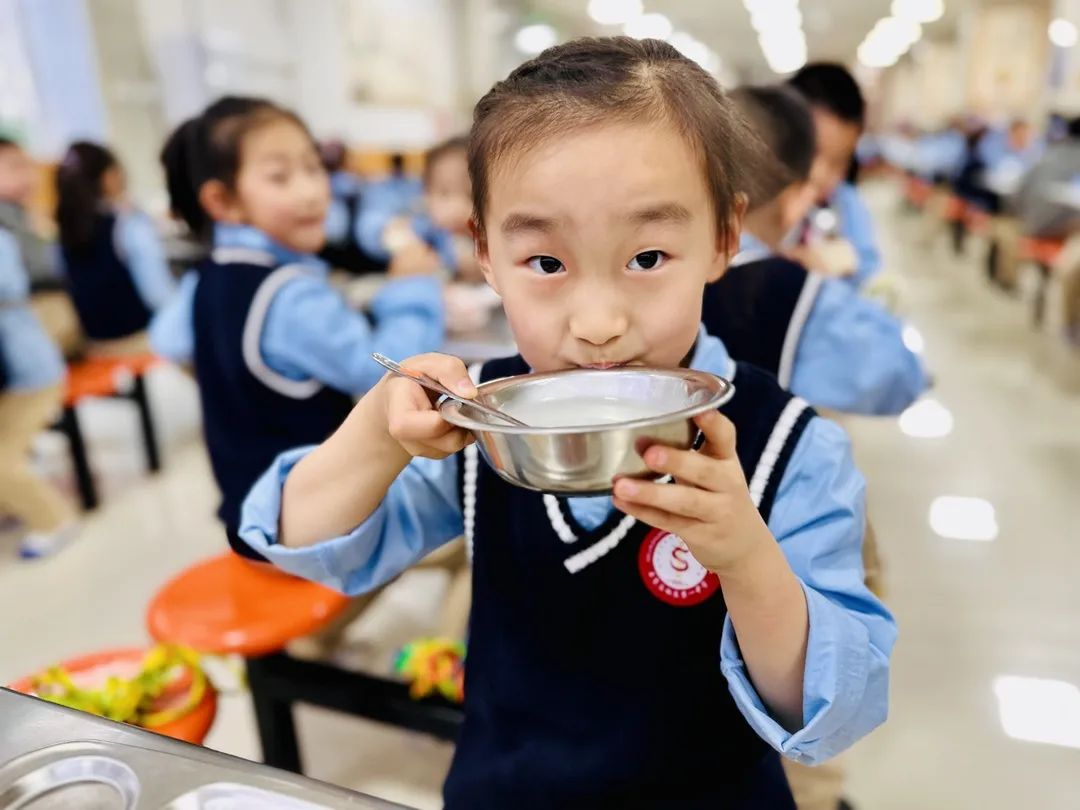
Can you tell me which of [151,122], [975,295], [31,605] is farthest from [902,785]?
[151,122]

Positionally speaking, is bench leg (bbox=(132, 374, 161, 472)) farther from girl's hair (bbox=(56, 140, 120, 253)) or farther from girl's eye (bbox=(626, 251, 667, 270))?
girl's eye (bbox=(626, 251, 667, 270))

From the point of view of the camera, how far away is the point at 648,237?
60cm

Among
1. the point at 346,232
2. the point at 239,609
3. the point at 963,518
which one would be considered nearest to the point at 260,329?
the point at 239,609

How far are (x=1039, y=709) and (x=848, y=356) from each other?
1072mm

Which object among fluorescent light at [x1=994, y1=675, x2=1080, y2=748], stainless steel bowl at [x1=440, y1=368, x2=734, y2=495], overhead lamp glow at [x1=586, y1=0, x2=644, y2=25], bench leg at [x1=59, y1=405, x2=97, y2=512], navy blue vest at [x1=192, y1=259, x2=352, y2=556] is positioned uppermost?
overhead lamp glow at [x1=586, y1=0, x2=644, y2=25]

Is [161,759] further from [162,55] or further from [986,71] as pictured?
[986,71]

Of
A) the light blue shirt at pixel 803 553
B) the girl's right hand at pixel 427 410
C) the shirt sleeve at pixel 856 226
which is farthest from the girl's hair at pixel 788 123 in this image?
the shirt sleeve at pixel 856 226

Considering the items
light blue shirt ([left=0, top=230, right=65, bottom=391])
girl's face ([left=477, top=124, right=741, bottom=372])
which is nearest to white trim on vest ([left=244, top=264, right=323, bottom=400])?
girl's face ([left=477, top=124, right=741, bottom=372])

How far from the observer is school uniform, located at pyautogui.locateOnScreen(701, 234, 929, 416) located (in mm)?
1255

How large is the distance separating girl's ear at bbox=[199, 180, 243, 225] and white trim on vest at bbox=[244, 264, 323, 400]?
207 mm

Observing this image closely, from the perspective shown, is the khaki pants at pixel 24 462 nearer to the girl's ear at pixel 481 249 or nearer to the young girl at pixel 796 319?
the young girl at pixel 796 319

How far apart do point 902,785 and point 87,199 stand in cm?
336

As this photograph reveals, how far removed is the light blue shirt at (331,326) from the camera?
156 centimetres

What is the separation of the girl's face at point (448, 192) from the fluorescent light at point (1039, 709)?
210 cm
